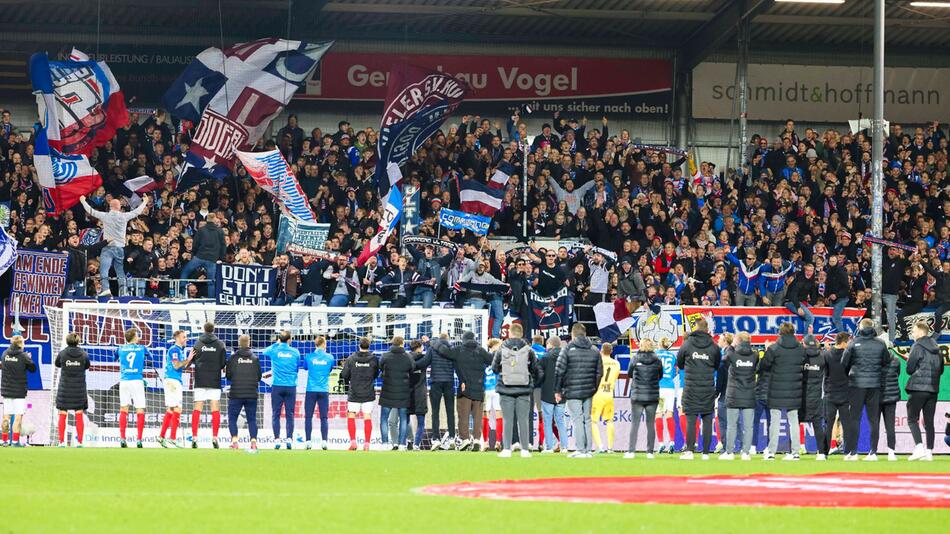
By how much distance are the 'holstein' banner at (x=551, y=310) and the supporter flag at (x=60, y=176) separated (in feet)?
31.3

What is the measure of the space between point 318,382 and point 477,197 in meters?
9.96

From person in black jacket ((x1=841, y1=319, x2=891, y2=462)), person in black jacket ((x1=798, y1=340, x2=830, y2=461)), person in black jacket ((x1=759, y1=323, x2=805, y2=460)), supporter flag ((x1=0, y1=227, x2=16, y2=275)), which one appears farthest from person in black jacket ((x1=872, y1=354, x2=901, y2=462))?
supporter flag ((x1=0, y1=227, x2=16, y2=275))

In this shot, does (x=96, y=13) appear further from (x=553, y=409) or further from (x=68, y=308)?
(x=553, y=409)

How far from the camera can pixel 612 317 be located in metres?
29.6

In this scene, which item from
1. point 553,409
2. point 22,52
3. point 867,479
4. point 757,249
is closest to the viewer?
point 867,479

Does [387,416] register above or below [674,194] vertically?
below

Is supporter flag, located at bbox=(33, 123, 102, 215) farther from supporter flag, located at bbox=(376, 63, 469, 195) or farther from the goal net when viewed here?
supporter flag, located at bbox=(376, 63, 469, 195)

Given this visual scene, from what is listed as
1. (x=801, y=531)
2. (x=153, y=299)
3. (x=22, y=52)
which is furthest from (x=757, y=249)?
(x=801, y=531)

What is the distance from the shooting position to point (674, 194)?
34.0m

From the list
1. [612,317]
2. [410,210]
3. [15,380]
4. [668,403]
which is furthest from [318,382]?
[410,210]

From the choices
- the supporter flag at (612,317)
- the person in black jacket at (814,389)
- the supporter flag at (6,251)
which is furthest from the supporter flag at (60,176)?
the person in black jacket at (814,389)

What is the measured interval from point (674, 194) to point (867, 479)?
18.9 meters

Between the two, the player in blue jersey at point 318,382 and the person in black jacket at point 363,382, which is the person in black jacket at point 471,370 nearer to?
the person in black jacket at point 363,382

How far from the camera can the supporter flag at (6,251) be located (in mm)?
26516
